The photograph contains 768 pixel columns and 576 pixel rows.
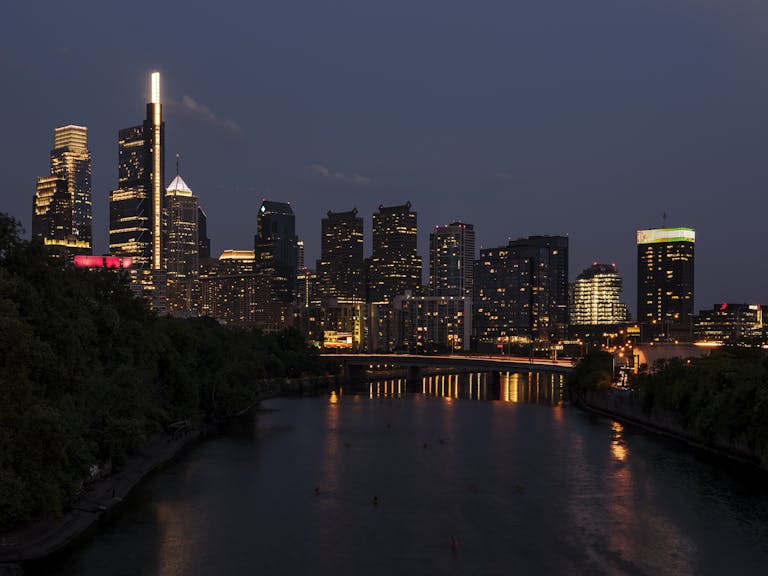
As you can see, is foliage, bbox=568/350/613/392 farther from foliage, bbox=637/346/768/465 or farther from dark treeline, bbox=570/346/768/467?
foliage, bbox=637/346/768/465

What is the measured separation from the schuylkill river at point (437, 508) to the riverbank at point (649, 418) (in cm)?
166

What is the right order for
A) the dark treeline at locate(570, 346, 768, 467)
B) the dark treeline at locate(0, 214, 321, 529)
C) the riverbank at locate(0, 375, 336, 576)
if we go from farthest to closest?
the dark treeline at locate(570, 346, 768, 467) → the riverbank at locate(0, 375, 336, 576) → the dark treeline at locate(0, 214, 321, 529)

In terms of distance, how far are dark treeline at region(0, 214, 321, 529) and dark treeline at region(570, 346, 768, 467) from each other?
51.1 metres

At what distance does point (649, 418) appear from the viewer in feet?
366

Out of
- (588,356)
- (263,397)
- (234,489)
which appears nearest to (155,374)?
(234,489)

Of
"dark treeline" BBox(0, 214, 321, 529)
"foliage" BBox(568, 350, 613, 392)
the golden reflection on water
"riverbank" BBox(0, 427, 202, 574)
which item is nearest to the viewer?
"dark treeline" BBox(0, 214, 321, 529)

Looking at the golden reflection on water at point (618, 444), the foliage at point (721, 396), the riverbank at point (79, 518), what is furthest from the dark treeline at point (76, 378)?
the foliage at point (721, 396)

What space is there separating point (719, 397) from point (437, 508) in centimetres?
3322

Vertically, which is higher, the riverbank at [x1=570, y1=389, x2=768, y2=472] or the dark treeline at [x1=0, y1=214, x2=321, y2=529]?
A: the dark treeline at [x1=0, y1=214, x2=321, y2=529]

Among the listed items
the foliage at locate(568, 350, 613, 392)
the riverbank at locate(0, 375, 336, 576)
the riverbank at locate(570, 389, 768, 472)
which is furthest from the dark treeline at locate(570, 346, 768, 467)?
the riverbank at locate(0, 375, 336, 576)

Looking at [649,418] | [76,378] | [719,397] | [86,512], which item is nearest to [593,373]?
[649,418]

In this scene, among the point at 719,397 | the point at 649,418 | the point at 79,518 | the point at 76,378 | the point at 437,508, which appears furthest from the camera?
the point at 649,418

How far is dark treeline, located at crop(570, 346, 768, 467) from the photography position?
75.9m

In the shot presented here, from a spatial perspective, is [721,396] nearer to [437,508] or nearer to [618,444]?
[618,444]
